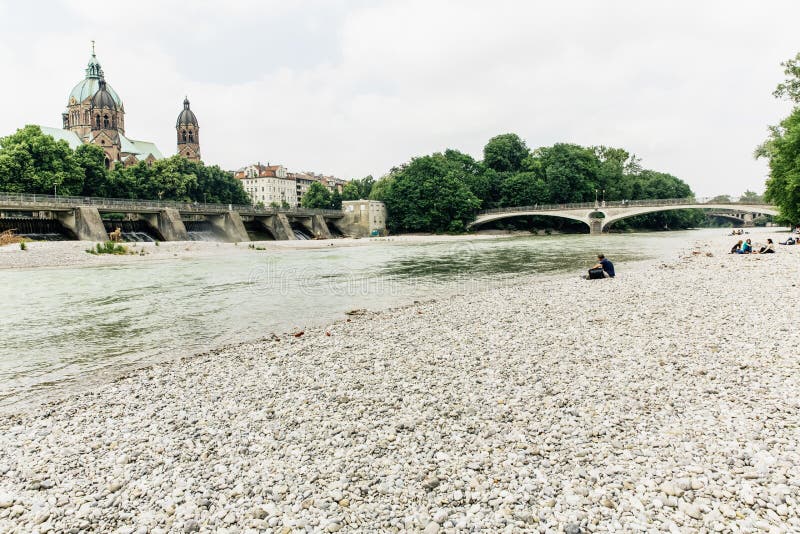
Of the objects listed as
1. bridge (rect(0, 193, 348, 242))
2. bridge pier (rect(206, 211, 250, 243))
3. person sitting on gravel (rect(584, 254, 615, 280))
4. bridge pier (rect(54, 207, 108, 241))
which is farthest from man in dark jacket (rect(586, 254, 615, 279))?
bridge pier (rect(206, 211, 250, 243))

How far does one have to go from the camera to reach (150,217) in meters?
53.0

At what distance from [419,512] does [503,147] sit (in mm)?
98670

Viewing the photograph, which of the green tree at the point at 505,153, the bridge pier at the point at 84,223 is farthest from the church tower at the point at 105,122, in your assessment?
the green tree at the point at 505,153

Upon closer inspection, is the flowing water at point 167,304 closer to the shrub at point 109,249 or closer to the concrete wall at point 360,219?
the shrub at point 109,249

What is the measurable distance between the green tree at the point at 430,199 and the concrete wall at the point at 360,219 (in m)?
4.33

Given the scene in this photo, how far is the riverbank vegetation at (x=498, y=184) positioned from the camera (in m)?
84.4

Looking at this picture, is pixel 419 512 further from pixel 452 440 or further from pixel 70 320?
pixel 70 320

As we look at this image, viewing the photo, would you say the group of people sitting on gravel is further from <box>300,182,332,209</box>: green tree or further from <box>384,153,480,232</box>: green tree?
<box>300,182,332,209</box>: green tree

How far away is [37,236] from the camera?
4075 cm

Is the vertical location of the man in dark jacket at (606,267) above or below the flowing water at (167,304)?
above

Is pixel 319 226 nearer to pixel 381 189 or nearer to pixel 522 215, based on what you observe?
pixel 381 189

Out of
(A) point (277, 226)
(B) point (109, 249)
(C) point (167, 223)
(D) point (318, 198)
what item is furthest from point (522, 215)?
(B) point (109, 249)

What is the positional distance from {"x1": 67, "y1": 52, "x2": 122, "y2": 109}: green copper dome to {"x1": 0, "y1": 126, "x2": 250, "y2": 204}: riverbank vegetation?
43.2m

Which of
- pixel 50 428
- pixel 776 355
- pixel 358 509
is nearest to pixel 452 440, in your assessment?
pixel 358 509
